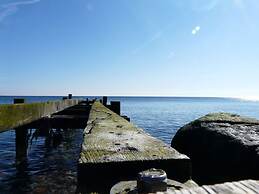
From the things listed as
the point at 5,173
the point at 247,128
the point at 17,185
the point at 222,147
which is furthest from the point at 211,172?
the point at 5,173

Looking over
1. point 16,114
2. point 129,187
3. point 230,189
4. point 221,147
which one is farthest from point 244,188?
point 221,147

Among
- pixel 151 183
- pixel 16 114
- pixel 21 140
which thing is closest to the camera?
pixel 151 183

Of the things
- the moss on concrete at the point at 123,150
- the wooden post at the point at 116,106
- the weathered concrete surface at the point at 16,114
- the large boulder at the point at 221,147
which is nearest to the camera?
the moss on concrete at the point at 123,150

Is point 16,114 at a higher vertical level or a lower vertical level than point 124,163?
higher

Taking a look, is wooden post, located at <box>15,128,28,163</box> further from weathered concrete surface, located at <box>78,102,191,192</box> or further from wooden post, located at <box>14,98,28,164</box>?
weathered concrete surface, located at <box>78,102,191,192</box>

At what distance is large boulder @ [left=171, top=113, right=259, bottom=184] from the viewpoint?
20.8ft

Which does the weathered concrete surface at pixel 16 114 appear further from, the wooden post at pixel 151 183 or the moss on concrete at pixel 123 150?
the wooden post at pixel 151 183

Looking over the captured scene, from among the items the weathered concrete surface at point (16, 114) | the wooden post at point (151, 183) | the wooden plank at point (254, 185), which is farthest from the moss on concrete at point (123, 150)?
the weathered concrete surface at point (16, 114)

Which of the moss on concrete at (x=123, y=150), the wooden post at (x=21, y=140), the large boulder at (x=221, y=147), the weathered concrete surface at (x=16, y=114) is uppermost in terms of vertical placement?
the weathered concrete surface at (x=16, y=114)

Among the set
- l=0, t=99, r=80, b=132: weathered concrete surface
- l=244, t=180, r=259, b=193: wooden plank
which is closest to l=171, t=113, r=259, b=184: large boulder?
l=244, t=180, r=259, b=193: wooden plank

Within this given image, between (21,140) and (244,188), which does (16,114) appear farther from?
(21,140)

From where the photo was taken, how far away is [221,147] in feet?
23.3

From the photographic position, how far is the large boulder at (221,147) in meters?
6.34

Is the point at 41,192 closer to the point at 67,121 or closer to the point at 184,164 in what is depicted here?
the point at 67,121
